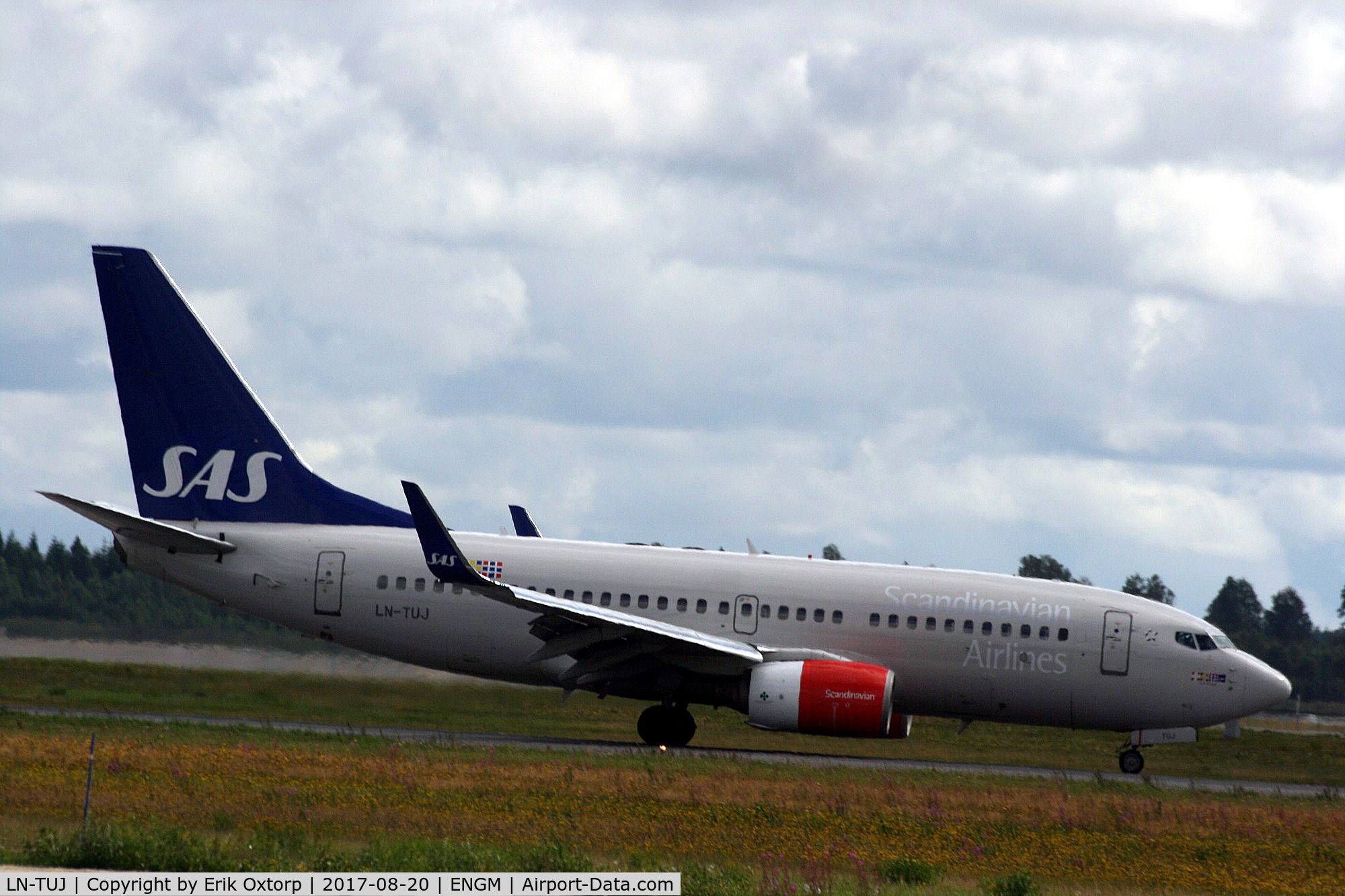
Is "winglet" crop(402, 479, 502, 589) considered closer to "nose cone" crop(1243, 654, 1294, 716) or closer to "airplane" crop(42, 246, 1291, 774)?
"airplane" crop(42, 246, 1291, 774)

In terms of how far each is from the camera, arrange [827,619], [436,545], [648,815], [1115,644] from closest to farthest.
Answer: [648,815] < [436,545] < [827,619] < [1115,644]

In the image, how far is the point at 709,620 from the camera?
28.5 m

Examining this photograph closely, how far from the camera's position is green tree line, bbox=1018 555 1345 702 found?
10269 cm

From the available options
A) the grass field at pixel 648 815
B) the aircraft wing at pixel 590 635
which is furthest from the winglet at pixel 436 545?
the grass field at pixel 648 815

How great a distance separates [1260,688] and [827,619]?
26.5ft

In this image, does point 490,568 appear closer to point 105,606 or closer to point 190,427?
point 190,427

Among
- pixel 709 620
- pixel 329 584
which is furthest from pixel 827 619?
pixel 329 584

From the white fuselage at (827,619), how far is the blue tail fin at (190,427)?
3.02 feet

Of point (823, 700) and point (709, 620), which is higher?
point (709, 620)

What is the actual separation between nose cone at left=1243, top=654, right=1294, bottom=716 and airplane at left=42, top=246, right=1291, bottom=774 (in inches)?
1.4

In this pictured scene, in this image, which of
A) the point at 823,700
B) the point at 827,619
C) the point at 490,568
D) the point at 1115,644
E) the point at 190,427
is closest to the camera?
the point at 823,700

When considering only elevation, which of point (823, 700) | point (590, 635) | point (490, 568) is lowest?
point (823, 700)
